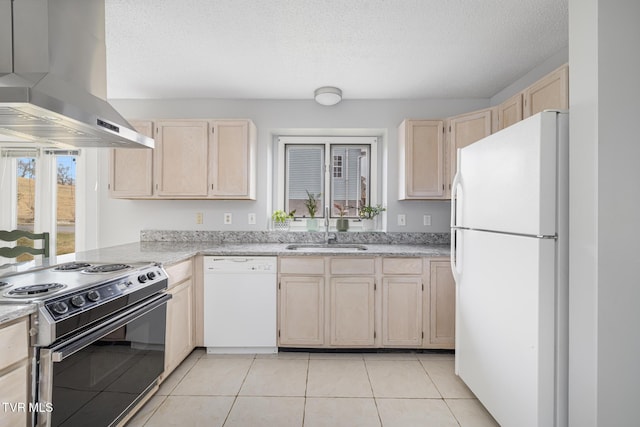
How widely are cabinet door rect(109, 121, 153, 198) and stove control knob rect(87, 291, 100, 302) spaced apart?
1701 mm

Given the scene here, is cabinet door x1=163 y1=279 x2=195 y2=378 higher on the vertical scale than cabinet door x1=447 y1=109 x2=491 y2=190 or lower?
lower

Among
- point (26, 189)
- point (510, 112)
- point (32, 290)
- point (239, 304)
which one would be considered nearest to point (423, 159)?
point (510, 112)

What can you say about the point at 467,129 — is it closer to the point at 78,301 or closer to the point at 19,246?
the point at 78,301

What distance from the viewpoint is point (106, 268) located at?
175 cm

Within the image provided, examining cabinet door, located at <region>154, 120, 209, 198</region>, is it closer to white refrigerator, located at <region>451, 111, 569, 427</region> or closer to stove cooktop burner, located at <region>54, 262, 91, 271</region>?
stove cooktop burner, located at <region>54, 262, 91, 271</region>

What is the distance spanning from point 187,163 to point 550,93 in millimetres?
2805

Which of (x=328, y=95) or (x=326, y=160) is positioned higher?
(x=328, y=95)

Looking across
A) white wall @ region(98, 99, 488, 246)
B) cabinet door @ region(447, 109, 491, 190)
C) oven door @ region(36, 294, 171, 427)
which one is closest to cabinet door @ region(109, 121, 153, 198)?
white wall @ region(98, 99, 488, 246)

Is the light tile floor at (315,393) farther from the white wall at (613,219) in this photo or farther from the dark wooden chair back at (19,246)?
the dark wooden chair back at (19,246)

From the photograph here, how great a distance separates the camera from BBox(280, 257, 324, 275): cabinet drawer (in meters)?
2.61

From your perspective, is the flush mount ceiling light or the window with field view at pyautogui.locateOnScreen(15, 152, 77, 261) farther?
the window with field view at pyautogui.locateOnScreen(15, 152, 77, 261)

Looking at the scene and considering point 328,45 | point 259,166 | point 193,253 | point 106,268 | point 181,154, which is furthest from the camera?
point 259,166

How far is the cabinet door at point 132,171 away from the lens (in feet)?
9.52

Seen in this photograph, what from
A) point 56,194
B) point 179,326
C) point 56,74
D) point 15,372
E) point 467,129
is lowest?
point 179,326
